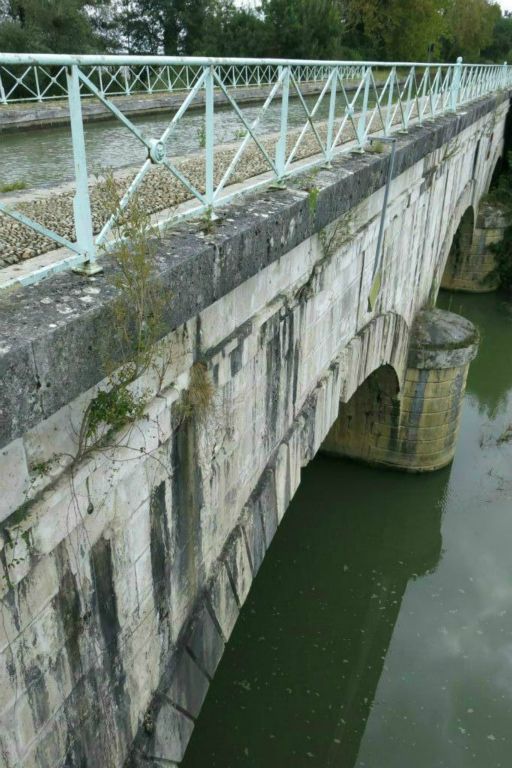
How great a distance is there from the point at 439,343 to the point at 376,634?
13.7 feet

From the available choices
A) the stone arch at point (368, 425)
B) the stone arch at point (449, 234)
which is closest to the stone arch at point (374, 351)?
the stone arch at point (368, 425)

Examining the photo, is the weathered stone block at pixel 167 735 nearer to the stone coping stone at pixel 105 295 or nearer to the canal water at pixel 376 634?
the stone coping stone at pixel 105 295

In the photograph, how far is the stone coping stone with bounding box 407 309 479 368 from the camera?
30.6ft

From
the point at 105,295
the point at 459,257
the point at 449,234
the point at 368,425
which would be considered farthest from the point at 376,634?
the point at 459,257

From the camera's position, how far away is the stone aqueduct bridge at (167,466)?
2.08m

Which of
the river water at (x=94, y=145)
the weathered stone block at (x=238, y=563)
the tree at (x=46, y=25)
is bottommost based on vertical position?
the weathered stone block at (x=238, y=563)

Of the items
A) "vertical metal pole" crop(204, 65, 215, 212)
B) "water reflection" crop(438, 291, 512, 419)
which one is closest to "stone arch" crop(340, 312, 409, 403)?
"vertical metal pole" crop(204, 65, 215, 212)

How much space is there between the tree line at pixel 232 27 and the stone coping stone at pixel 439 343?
13.9 metres

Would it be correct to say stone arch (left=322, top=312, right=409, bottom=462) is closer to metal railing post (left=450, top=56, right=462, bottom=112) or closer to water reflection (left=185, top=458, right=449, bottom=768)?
water reflection (left=185, top=458, right=449, bottom=768)

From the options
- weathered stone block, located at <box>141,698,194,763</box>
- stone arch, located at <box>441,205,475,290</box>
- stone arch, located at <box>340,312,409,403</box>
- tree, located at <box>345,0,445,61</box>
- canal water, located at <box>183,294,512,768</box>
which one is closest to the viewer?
weathered stone block, located at <box>141,698,194,763</box>

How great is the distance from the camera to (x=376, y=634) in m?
7.47

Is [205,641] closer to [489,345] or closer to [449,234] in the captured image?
[449,234]

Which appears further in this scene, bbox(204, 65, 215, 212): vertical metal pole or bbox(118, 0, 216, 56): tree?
bbox(118, 0, 216, 56): tree

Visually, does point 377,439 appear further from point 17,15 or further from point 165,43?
point 165,43
